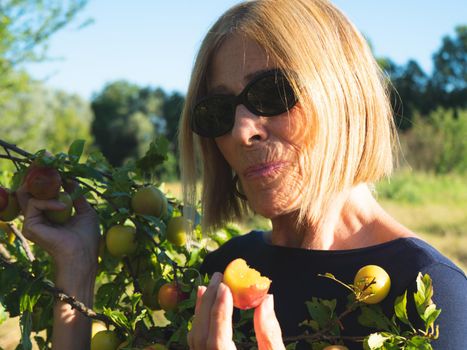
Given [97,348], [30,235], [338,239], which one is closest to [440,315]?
[338,239]

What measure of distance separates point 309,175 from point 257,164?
0.35 ft

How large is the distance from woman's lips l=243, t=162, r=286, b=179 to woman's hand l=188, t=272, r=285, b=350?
0.31 meters

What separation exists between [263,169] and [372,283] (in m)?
0.32

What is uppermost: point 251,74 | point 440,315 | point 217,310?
point 251,74

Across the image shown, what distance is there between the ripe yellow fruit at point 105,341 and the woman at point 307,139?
13.7 inches

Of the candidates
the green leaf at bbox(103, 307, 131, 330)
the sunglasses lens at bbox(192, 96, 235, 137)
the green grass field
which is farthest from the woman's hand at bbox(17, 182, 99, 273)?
the green grass field

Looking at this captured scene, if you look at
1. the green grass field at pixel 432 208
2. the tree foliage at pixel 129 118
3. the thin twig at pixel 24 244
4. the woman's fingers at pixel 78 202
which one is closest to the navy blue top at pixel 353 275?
the woman's fingers at pixel 78 202

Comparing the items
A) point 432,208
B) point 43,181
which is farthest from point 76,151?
point 432,208

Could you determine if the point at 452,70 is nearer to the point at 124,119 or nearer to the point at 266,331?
the point at 124,119

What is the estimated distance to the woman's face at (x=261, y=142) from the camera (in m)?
1.28

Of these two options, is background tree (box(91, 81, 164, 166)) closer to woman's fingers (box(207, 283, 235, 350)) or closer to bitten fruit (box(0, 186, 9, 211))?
bitten fruit (box(0, 186, 9, 211))

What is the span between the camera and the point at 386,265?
120 centimetres

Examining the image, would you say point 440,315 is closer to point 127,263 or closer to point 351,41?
point 351,41

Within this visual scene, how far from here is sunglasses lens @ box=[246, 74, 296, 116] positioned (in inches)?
50.1
